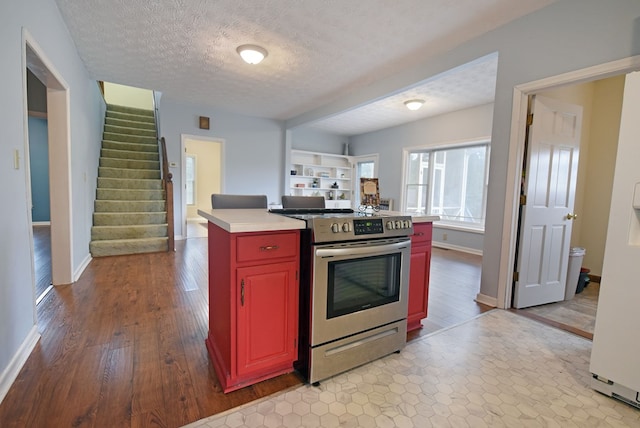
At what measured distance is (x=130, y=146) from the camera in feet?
17.6

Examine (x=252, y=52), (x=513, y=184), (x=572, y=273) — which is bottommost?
(x=572, y=273)

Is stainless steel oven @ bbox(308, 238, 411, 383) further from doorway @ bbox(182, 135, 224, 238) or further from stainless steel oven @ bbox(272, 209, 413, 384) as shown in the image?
doorway @ bbox(182, 135, 224, 238)

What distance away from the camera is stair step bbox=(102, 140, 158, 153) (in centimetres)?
514

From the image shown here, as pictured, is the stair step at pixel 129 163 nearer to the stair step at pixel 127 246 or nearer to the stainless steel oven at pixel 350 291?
the stair step at pixel 127 246

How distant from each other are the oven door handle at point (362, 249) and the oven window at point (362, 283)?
0.05 meters

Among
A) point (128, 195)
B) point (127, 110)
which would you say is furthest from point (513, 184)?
point (127, 110)

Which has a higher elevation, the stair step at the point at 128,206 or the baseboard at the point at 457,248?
the stair step at the point at 128,206

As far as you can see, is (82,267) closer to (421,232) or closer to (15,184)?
(15,184)


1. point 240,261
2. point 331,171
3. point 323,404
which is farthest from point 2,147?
point 331,171

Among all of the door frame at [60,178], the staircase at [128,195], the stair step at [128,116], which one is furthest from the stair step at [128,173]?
the door frame at [60,178]

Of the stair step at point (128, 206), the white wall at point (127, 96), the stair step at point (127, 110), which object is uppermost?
the white wall at point (127, 96)

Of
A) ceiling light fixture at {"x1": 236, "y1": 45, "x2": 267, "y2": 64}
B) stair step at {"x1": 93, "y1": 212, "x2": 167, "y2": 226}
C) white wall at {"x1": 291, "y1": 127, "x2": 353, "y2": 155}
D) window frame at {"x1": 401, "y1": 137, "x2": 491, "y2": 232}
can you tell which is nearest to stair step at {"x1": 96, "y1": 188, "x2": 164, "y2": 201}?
stair step at {"x1": 93, "y1": 212, "x2": 167, "y2": 226}

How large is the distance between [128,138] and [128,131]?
0.29m

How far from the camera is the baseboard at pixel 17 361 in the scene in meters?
1.39
